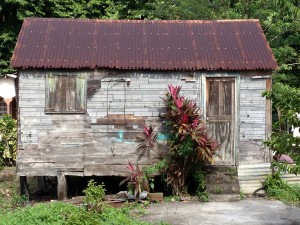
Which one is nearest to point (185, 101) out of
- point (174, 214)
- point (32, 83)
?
point (174, 214)

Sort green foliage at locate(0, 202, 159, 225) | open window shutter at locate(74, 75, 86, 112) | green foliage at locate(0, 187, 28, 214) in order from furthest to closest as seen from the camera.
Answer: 1. open window shutter at locate(74, 75, 86, 112)
2. green foliage at locate(0, 187, 28, 214)
3. green foliage at locate(0, 202, 159, 225)

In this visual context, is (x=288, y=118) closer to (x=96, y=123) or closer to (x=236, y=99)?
(x=236, y=99)

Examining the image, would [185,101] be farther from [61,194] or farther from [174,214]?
[61,194]

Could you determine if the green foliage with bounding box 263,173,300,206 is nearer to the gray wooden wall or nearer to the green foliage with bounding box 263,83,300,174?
the gray wooden wall

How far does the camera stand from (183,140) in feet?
37.5

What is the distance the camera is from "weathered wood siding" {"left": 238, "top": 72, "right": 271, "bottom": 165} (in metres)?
12.3

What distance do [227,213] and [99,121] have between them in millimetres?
3944

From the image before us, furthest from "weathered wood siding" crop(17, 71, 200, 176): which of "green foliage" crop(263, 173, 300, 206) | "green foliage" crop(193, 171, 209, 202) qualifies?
"green foliage" crop(263, 173, 300, 206)

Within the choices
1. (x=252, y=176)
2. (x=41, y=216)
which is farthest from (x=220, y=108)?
(x=41, y=216)

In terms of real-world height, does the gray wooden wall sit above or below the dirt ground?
above

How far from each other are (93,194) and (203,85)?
13.3 ft

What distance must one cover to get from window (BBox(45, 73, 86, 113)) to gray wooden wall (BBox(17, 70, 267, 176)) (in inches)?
5.8

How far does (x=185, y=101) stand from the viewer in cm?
1153

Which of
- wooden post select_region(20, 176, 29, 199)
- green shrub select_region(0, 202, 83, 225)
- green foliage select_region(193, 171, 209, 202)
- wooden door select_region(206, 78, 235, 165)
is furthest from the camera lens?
wooden post select_region(20, 176, 29, 199)
